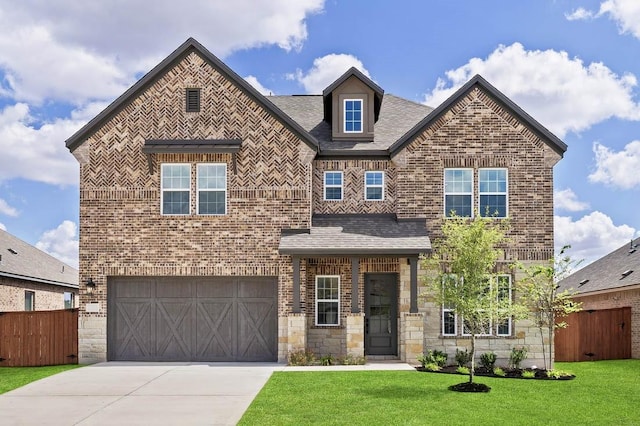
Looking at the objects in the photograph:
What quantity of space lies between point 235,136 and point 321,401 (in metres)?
9.83

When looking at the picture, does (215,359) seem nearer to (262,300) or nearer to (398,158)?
(262,300)

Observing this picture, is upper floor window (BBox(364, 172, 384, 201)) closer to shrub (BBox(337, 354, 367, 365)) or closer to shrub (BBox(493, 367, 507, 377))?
shrub (BBox(337, 354, 367, 365))

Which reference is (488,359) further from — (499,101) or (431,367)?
(499,101)

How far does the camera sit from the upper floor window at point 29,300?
30.0m

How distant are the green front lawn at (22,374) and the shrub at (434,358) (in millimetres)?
9925

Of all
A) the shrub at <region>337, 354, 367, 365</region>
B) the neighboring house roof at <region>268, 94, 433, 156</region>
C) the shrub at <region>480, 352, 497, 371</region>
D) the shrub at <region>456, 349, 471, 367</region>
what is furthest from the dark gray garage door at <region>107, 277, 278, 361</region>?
→ the shrub at <region>480, 352, 497, 371</region>

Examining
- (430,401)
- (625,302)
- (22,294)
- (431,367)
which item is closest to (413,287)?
(431,367)

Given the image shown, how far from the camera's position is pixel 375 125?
24656 millimetres

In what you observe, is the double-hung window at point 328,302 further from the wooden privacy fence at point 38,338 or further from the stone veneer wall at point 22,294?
the stone veneer wall at point 22,294

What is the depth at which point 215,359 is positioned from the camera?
21266 mm

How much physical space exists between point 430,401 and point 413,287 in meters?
6.48

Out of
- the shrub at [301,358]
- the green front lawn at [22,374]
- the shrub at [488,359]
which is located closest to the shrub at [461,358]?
the shrub at [488,359]

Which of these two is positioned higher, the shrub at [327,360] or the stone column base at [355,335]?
the stone column base at [355,335]

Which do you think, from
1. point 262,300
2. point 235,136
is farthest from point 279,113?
point 262,300
